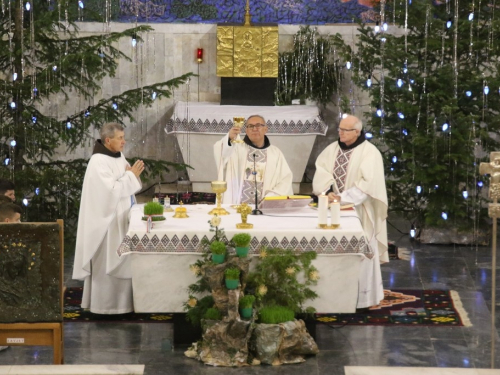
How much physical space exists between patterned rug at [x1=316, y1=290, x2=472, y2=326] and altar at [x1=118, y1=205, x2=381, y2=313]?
1028 mm

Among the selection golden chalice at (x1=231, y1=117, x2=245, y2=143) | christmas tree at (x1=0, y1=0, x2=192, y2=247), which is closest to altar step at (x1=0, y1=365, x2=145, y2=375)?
golden chalice at (x1=231, y1=117, x2=245, y2=143)

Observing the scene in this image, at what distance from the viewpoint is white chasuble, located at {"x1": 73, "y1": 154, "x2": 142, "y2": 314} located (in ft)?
28.5

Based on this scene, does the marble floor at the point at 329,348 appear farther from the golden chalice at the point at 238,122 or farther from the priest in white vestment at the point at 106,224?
the golden chalice at the point at 238,122

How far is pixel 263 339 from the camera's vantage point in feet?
24.8

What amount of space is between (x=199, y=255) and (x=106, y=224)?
1.27 meters

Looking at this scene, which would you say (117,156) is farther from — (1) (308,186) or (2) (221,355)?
(1) (308,186)

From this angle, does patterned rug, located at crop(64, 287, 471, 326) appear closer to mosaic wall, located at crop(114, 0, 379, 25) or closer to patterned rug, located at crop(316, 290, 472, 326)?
patterned rug, located at crop(316, 290, 472, 326)

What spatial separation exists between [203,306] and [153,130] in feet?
23.0

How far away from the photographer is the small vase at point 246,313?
24.6ft

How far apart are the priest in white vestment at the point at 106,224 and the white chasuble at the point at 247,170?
1.00 metres

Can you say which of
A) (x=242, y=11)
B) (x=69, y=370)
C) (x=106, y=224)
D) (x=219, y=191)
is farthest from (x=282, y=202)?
(x=242, y=11)

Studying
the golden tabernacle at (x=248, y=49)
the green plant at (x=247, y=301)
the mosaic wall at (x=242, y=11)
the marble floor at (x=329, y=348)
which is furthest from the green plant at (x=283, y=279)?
the mosaic wall at (x=242, y=11)

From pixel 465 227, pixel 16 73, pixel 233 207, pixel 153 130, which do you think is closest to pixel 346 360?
pixel 233 207

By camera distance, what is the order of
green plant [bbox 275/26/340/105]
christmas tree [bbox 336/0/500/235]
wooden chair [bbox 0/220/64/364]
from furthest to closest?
green plant [bbox 275/26/340/105]
christmas tree [bbox 336/0/500/235]
wooden chair [bbox 0/220/64/364]
